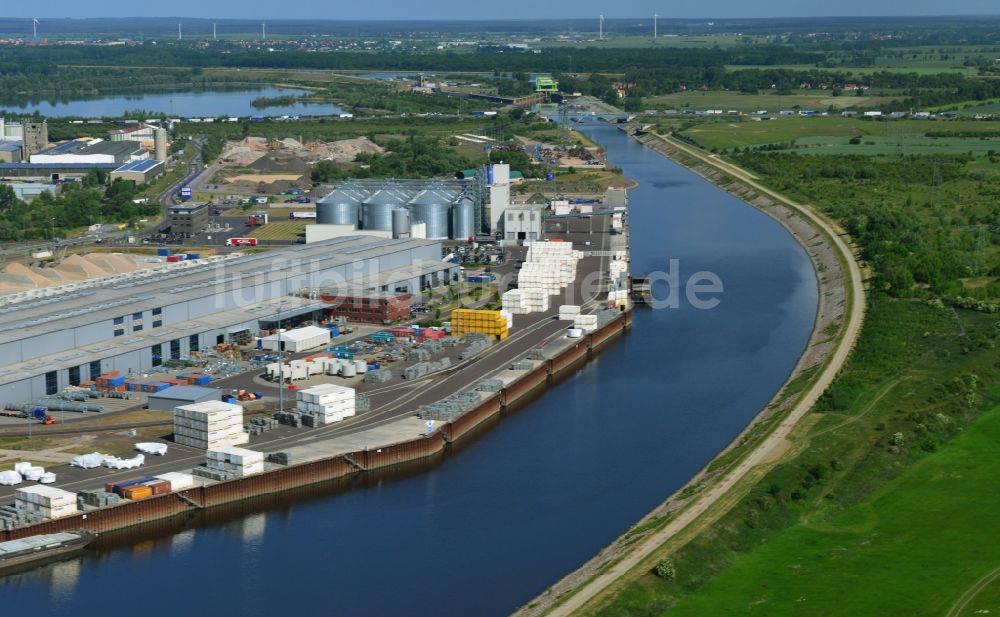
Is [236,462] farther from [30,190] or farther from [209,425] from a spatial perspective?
[30,190]

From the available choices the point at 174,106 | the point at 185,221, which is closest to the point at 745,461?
the point at 185,221

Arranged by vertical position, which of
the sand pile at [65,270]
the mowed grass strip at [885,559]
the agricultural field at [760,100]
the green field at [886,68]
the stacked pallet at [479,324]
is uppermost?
the green field at [886,68]

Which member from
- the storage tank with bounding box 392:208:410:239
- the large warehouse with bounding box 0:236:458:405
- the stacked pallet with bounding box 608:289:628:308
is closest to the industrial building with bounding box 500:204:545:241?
the storage tank with bounding box 392:208:410:239

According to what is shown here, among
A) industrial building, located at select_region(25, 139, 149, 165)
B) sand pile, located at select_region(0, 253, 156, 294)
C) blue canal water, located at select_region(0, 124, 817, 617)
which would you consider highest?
industrial building, located at select_region(25, 139, 149, 165)

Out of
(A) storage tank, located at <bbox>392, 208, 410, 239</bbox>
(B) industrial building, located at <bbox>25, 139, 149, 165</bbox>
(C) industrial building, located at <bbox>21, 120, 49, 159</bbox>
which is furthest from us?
(C) industrial building, located at <bbox>21, 120, 49, 159</bbox>

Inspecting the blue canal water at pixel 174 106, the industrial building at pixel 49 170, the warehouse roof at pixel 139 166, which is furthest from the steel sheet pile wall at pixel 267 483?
the blue canal water at pixel 174 106

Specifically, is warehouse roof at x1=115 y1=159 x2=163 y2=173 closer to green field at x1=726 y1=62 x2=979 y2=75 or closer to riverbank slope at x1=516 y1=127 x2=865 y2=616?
riverbank slope at x1=516 y1=127 x2=865 y2=616

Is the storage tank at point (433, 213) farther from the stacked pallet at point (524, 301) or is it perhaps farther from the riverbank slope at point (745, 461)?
the riverbank slope at point (745, 461)
